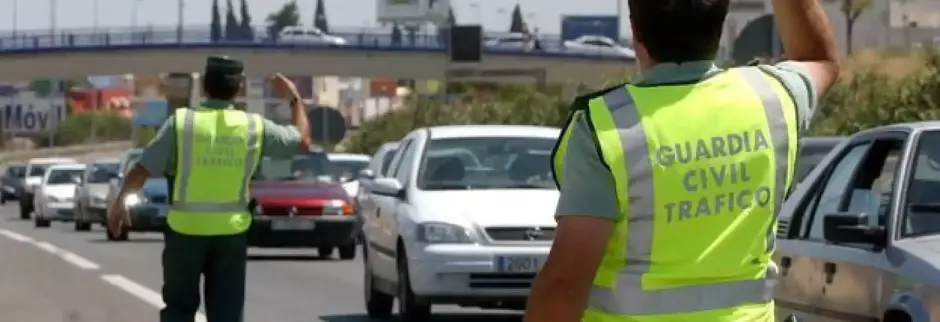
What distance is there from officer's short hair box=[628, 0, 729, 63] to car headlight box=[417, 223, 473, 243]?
429 inches

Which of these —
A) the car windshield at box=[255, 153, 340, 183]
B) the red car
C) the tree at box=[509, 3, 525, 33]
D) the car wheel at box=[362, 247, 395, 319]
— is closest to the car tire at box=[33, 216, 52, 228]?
the car windshield at box=[255, 153, 340, 183]

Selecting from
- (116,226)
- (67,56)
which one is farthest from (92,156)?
(116,226)

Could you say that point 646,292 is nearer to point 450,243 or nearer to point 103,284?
point 450,243

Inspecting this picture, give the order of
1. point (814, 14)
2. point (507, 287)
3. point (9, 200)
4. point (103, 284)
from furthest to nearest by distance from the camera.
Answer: point (9, 200) → point (103, 284) → point (507, 287) → point (814, 14)

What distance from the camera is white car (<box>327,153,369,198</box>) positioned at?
31.8m

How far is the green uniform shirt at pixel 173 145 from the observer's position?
32.3 feet

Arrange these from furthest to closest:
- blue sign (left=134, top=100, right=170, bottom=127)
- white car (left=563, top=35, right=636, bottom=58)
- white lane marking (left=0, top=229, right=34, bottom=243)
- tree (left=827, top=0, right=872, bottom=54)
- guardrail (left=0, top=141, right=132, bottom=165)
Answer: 1. guardrail (left=0, top=141, right=132, bottom=165)
2. blue sign (left=134, top=100, right=170, bottom=127)
3. white car (left=563, top=35, right=636, bottom=58)
4. tree (left=827, top=0, right=872, bottom=54)
5. white lane marking (left=0, top=229, right=34, bottom=243)

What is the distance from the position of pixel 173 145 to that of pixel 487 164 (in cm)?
685

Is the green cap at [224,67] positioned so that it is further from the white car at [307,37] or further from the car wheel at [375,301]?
the white car at [307,37]

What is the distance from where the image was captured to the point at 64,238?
38.8 m

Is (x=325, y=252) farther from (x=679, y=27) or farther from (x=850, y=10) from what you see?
(x=850, y=10)

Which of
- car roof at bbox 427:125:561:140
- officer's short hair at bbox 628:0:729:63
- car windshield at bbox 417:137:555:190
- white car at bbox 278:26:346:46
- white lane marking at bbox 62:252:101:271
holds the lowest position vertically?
white car at bbox 278:26:346:46

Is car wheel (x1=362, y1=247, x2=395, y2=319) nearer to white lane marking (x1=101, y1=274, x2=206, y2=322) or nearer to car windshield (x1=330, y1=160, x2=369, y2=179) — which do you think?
white lane marking (x1=101, y1=274, x2=206, y2=322)

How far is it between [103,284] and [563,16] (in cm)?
12323
